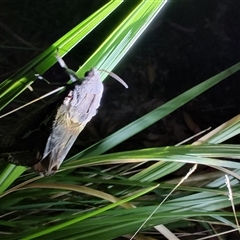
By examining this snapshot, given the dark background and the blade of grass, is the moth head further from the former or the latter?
the dark background

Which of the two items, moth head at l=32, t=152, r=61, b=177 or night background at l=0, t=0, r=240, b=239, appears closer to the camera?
moth head at l=32, t=152, r=61, b=177

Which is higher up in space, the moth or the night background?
the night background

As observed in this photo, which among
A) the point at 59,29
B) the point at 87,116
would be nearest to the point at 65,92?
the point at 87,116

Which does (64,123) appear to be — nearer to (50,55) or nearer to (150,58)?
(50,55)

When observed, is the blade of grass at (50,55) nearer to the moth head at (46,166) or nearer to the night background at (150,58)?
the moth head at (46,166)

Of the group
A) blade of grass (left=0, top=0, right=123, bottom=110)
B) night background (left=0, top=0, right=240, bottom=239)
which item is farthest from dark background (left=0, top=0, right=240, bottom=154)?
blade of grass (left=0, top=0, right=123, bottom=110)

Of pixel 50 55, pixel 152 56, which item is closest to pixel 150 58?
pixel 152 56

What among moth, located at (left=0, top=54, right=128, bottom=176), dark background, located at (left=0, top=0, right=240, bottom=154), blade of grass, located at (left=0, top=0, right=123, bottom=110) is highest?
dark background, located at (left=0, top=0, right=240, bottom=154)
